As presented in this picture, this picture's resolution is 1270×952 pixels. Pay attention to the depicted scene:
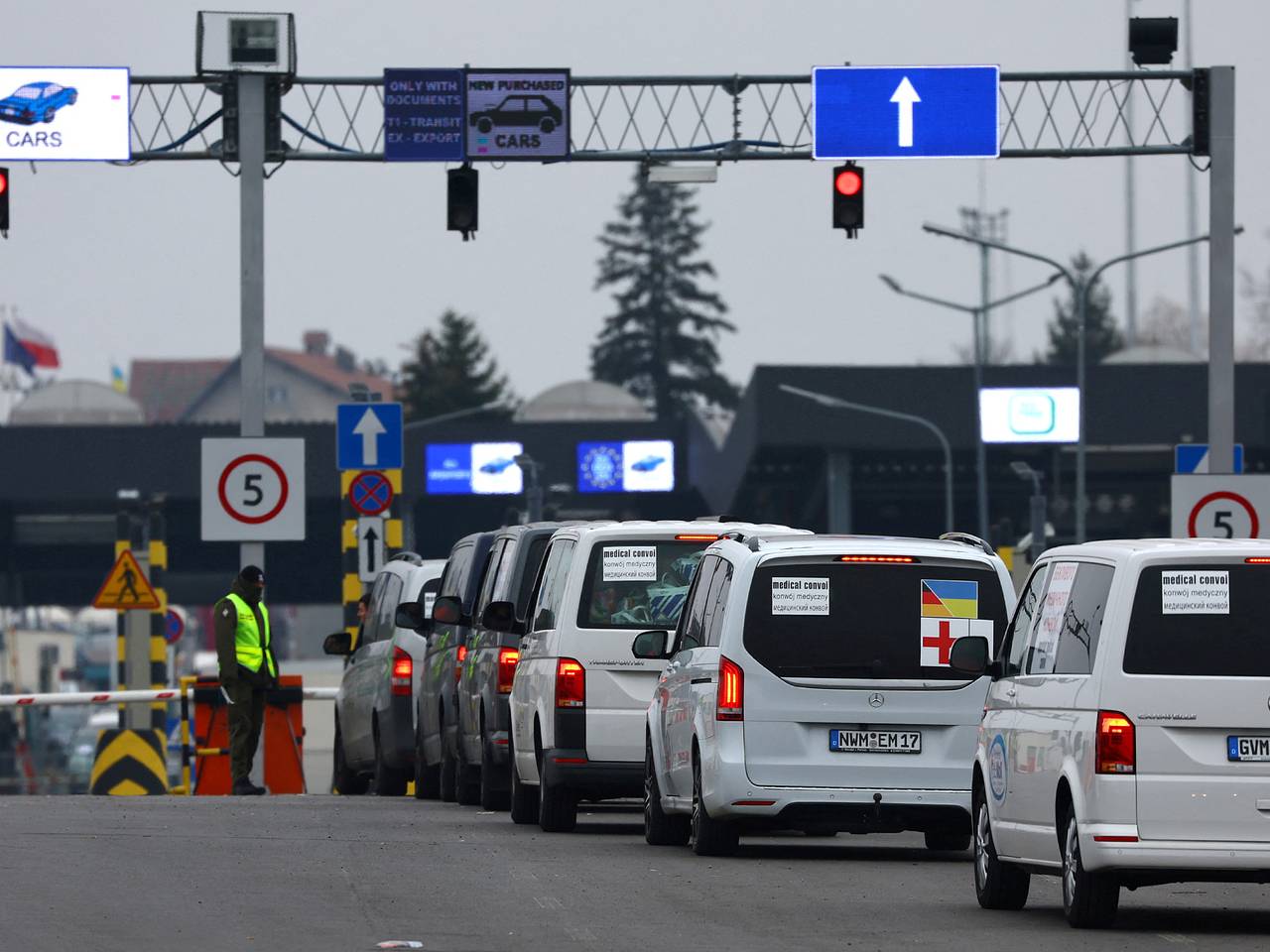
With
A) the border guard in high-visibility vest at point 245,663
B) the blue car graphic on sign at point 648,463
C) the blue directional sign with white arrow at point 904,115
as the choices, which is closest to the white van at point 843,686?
the border guard in high-visibility vest at point 245,663

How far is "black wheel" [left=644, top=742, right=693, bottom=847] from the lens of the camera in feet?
57.2

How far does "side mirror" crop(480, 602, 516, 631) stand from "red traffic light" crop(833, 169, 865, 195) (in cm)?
832

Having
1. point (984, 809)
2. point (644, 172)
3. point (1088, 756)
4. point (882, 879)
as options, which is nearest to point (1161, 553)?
point (1088, 756)

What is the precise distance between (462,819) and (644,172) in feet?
29.1

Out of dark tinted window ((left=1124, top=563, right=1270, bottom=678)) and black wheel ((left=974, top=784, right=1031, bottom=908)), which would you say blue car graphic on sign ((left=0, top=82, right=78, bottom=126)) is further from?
dark tinted window ((left=1124, top=563, right=1270, bottom=678))

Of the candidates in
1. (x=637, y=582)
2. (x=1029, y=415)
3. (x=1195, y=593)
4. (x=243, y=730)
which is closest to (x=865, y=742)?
(x=637, y=582)

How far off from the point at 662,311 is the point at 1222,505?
375ft

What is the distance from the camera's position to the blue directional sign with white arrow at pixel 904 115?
2775 cm

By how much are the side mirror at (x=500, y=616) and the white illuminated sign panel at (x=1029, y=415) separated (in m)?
49.3

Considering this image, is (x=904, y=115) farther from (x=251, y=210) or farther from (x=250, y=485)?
(x=250, y=485)

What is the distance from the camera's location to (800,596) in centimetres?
1602

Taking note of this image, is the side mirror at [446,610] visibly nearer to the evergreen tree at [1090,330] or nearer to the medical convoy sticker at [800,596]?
the medical convoy sticker at [800,596]

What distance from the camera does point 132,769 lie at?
30.0 m

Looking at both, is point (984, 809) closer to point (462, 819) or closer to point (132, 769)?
point (462, 819)
